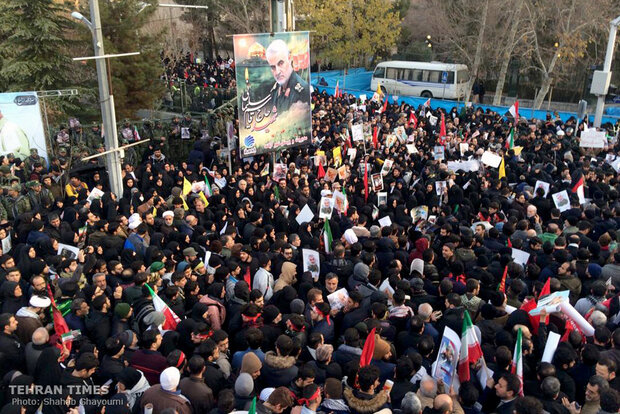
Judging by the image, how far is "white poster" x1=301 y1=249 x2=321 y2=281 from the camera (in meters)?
7.02

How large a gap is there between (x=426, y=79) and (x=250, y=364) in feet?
86.2

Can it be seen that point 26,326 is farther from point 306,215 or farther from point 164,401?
point 306,215

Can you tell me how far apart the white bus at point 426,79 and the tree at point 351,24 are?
5.69m

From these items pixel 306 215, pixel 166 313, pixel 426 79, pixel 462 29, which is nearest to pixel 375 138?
pixel 306 215

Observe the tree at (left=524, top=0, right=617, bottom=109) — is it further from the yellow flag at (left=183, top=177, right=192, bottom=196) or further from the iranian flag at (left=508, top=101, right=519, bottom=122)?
the yellow flag at (left=183, top=177, right=192, bottom=196)

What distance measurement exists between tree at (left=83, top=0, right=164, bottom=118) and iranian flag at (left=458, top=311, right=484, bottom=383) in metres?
14.3

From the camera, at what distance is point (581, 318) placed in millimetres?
5465

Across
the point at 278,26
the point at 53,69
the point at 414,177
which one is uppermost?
the point at 278,26

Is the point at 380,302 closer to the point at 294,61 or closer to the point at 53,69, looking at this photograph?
the point at 294,61

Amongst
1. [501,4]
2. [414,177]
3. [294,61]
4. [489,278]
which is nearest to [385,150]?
[414,177]

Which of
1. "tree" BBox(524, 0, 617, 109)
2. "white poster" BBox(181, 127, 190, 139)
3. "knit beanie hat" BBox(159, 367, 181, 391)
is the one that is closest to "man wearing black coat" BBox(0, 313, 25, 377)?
"knit beanie hat" BBox(159, 367, 181, 391)

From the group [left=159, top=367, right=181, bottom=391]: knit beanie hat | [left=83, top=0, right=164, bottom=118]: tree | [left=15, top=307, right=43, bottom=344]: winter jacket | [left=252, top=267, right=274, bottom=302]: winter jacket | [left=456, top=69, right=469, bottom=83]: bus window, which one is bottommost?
[left=252, top=267, right=274, bottom=302]: winter jacket

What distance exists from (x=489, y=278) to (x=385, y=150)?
8357 mm

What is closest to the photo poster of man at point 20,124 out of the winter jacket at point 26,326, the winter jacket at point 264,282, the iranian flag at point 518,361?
the winter jacket at point 26,326
